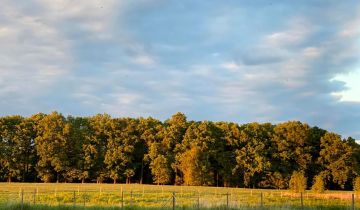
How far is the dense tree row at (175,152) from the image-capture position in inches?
3994

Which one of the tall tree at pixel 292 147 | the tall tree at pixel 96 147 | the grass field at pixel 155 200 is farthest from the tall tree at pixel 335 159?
the tall tree at pixel 96 147

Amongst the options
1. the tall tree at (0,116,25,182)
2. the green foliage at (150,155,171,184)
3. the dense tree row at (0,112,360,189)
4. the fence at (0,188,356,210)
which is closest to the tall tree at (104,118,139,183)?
the dense tree row at (0,112,360,189)

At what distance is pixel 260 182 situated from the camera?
341 feet

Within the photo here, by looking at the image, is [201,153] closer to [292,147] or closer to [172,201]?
[292,147]

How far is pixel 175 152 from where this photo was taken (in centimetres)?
10562

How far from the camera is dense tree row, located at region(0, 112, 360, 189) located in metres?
101

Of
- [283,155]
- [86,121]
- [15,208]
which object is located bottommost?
[15,208]

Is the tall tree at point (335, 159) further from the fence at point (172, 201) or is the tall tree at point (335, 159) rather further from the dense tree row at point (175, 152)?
the fence at point (172, 201)

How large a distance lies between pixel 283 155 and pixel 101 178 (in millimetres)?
37867

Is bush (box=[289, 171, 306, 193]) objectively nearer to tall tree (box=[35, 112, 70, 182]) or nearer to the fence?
the fence

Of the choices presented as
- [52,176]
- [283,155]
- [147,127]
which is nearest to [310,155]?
[283,155]

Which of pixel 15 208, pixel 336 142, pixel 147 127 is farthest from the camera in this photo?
pixel 147 127

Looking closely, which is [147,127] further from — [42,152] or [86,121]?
[42,152]

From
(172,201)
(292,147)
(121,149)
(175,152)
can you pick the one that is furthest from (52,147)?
(172,201)
